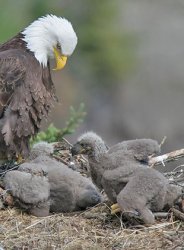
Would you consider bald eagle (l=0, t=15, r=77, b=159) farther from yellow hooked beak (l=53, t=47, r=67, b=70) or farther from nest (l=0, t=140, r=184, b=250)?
nest (l=0, t=140, r=184, b=250)

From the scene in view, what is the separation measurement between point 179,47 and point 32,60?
12.4 m

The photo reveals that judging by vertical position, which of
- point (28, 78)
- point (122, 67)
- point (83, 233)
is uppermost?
point (122, 67)

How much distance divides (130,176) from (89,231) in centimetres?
50

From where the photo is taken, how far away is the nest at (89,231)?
672cm

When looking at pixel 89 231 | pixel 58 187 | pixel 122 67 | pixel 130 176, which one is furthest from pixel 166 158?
pixel 122 67

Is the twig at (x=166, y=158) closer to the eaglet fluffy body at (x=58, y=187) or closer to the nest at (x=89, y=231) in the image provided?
the nest at (x=89, y=231)

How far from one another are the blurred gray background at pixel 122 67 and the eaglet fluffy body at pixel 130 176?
369 inches

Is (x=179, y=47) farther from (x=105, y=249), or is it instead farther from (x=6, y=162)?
(x=105, y=249)

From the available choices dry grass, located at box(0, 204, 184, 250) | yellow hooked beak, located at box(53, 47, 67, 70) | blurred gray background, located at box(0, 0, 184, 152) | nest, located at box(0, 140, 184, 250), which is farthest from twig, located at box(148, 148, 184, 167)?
blurred gray background, located at box(0, 0, 184, 152)

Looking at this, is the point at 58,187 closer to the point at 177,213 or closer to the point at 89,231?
the point at 89,231

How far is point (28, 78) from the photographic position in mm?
8312

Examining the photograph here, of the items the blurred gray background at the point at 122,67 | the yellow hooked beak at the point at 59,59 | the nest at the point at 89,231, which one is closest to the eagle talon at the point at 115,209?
the nest at the point at 89,231

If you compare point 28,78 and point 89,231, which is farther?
point 28,78

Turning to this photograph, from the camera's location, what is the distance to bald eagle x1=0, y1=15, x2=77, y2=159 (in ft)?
27.1
